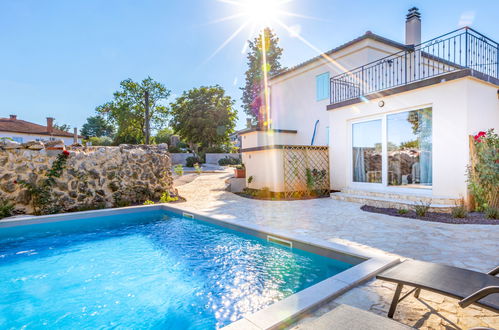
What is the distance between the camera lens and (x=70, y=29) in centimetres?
1362

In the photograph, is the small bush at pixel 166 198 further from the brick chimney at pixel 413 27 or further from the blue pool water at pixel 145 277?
the brick chimney at pixel 413 27

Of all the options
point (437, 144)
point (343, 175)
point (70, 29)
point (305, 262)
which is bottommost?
point (305, 262)

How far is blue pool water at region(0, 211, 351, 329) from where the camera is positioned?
9.97 ft

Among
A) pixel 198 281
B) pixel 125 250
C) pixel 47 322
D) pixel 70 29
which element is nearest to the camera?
pixel 47 322

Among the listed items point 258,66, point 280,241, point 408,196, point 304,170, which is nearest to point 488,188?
point 408,196

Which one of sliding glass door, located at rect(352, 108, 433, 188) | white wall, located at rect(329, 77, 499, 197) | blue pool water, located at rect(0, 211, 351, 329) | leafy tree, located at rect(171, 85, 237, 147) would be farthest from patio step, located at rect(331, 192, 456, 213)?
leafy tree, located at rect(171, 85, 237, 147)

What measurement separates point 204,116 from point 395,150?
2435 centimetres

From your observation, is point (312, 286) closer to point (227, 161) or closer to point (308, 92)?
point (308, 92)

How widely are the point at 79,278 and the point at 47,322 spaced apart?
1.07m

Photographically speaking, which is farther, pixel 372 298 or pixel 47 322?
pixel 47 322

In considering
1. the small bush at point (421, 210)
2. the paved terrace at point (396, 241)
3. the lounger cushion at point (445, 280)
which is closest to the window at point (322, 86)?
the paved terrace at point (396, 241)

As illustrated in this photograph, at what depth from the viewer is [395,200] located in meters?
7.67

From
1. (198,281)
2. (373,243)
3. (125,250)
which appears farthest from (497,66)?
(125,250)

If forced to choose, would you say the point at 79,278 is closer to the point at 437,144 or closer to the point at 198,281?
the point at 198,281
